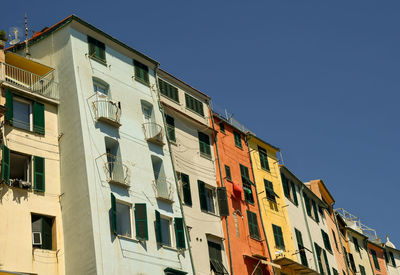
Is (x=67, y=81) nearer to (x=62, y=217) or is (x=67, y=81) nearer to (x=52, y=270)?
(x=62, y=217)

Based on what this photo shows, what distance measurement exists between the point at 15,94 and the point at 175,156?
1071 centimetres

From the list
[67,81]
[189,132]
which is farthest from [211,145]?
[67,81]

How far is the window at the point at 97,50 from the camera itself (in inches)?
1401

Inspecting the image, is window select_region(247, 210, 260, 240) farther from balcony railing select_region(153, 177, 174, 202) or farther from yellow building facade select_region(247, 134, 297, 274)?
balcony railing select_region(153, 177, 174, 202)

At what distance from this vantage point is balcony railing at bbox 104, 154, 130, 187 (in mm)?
31766

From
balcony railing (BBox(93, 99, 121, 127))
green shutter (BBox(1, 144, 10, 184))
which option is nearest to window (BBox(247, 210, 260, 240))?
balcony railing (BBox(93, 99, 121, 127))

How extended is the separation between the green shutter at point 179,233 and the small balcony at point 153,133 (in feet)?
15.0

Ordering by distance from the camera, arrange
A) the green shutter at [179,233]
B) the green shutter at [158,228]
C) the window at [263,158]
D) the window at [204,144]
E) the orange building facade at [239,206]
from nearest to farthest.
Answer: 1. the green shutter at [158,228]
2. the green shutter at [179,233]
3. the orange building facade at [239,206]
4. the window at [204,144]
5. the window at [263,158]

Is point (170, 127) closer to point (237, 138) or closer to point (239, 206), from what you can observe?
point (239, 206)

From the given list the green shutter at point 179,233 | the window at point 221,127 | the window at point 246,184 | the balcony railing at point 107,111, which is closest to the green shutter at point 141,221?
the green shutter at point 179,233

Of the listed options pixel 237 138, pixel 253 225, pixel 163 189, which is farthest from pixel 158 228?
pixel 237 138

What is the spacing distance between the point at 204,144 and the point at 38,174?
47.1 feet

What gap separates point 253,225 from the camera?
43.2 metres

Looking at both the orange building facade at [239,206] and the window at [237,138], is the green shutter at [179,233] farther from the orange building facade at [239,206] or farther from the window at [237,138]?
the window at [237,138]
